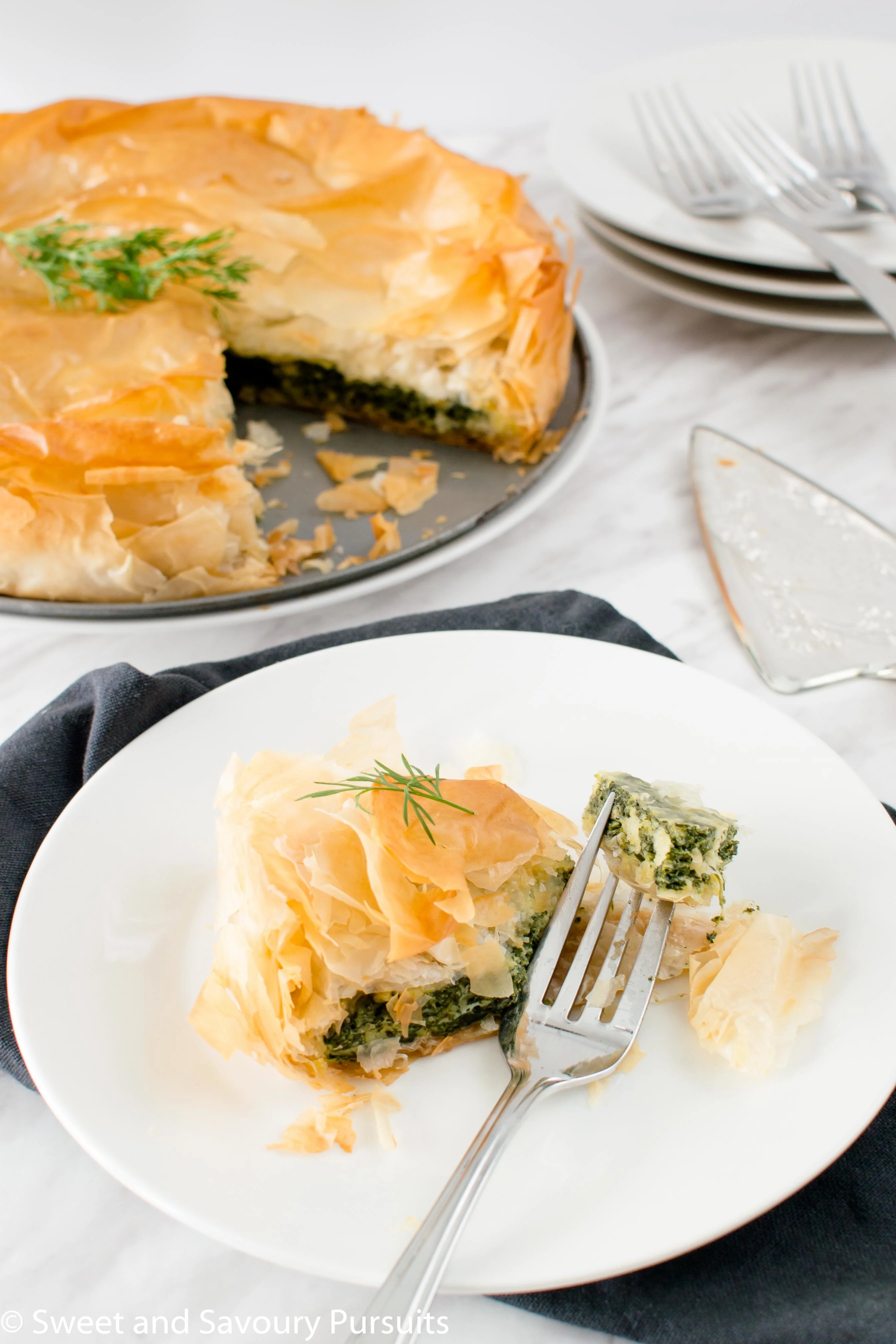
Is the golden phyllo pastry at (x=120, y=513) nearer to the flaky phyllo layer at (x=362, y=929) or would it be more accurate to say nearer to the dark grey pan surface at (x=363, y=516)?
the dark grey pan surface at (x=363, y=516)

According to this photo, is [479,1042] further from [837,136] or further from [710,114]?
[710,114]

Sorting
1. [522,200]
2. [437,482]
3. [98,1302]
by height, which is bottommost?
[98,1302]

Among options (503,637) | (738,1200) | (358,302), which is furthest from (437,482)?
(738,1200)

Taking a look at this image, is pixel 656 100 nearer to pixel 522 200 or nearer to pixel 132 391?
pixel 522 200

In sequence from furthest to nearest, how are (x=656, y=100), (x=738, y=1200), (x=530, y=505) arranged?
(x=656, y=100)
(x=530, y=505)
(x=738, y=1200)

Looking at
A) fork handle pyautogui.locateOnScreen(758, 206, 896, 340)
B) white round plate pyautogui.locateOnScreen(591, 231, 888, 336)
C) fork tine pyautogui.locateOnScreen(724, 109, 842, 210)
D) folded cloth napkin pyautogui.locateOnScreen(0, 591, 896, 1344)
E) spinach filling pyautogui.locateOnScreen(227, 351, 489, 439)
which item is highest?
fork tine pyautogui.locateOnScreen(724, 109, 842, 210)

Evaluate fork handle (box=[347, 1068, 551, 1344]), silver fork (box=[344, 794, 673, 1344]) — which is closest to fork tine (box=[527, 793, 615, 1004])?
silver fork (box=[344, 794, 673, 1344])

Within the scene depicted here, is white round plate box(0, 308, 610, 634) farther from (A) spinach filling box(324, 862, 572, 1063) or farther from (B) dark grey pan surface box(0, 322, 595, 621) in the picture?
(A) spinach filling box(324, 862, 572, 1063)
